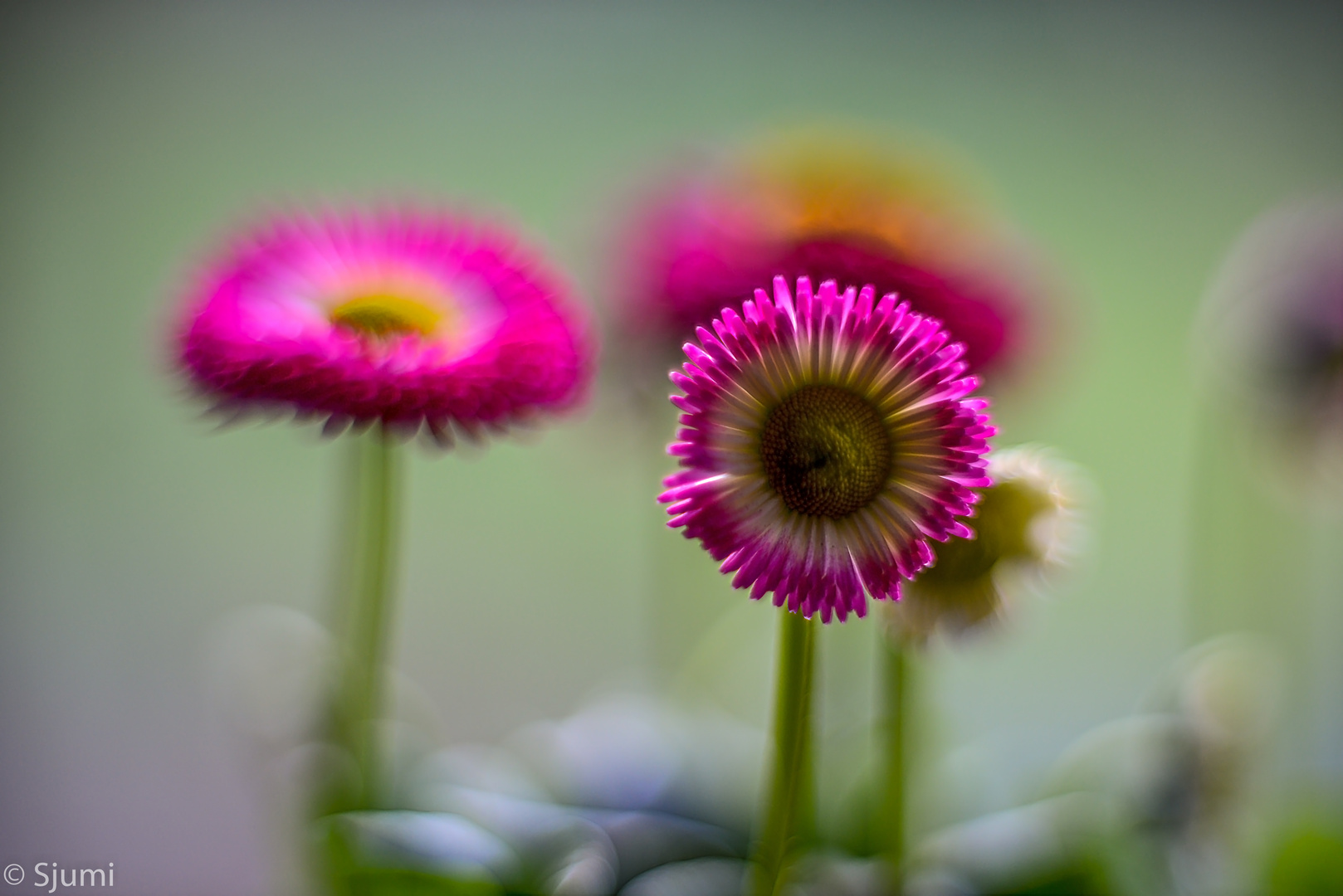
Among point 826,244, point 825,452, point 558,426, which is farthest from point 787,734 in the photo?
point 558,426

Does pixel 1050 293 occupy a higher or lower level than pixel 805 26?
lower

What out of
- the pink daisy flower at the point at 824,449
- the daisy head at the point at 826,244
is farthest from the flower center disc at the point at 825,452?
the daisy head at the point at 826,244

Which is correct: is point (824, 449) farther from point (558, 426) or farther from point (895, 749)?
point (558, 426)

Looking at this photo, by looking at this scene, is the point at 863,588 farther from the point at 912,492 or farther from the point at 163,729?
the point at 163,729

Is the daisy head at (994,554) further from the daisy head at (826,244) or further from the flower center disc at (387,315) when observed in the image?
the flower center disc at (387,315)

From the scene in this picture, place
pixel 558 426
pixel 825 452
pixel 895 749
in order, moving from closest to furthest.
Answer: pixel 825 452, pixel 895 749, pixel 558 426

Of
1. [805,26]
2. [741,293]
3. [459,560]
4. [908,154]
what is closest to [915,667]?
[741,293]

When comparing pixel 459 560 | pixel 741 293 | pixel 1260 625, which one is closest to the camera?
pixel 741 293
